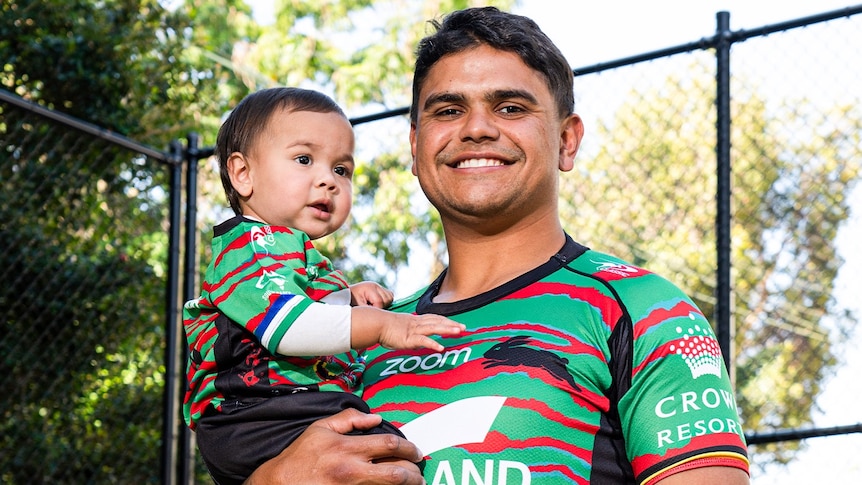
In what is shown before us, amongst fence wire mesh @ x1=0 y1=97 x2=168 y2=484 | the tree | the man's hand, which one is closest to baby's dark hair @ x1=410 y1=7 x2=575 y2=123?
the man's hand

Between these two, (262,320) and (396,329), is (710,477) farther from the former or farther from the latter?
(262,320)

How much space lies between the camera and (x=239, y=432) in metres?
1.79

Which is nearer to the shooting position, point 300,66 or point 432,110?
point 432,110

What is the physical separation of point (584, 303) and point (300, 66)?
1098 centimetres

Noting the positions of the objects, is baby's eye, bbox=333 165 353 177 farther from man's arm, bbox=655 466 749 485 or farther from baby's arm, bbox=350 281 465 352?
man's arm, bbox=655 466 749 485

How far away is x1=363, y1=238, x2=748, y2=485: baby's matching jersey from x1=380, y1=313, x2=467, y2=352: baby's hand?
11cm

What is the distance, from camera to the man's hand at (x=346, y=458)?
1631 mm

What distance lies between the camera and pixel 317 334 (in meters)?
1.71

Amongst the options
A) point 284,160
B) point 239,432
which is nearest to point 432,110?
point 284,160

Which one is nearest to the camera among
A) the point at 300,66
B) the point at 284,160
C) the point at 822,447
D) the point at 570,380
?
the point at 570,380

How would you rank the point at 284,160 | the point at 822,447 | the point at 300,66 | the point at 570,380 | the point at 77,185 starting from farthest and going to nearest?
1. the point at 300,66
2. the point at 77,185
3. the point at 822,447
4. the point at 284,160
5. the point at 570,380

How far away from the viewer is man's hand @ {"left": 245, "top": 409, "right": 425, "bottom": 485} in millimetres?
1631

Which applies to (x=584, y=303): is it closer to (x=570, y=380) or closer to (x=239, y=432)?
(x=570, y=380)

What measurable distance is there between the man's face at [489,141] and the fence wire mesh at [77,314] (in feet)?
12.4
